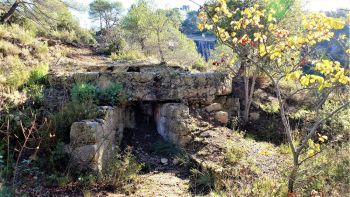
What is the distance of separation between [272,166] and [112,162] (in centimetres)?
247

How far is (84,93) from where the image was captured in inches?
220

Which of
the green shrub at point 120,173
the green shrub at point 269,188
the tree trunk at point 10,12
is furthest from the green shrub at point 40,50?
the green shrub at point 269,188

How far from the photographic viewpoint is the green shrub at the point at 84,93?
552 cm

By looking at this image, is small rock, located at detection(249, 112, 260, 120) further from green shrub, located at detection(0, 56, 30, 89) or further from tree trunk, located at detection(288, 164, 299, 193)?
green shrub, located at detection(0, 56, 30, 89)

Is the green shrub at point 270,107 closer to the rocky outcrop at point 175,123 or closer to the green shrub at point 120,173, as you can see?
the rocky outcrop at point 175,123

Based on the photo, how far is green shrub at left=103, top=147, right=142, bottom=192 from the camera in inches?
164

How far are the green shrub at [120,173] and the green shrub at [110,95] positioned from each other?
4.16ft

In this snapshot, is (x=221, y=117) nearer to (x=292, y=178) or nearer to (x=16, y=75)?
(x=292, y=178)

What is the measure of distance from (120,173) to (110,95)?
75.7 inches

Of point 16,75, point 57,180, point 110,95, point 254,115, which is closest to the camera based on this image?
point 57,180

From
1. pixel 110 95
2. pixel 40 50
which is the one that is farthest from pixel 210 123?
pixel 40 50

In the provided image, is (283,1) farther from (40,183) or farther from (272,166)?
(40,183)

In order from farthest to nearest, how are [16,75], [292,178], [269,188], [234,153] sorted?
1. [16,75]
2. [234,153]
3. [269,188]
4. [292,178]

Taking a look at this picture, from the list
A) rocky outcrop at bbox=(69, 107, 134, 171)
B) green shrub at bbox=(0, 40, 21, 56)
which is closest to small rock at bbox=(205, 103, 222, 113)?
rocky outcrop at bbox=(69, 107, 134, 171)
